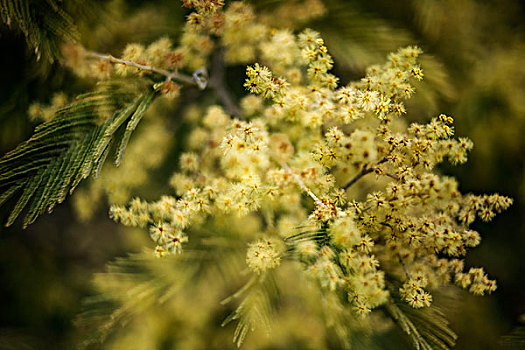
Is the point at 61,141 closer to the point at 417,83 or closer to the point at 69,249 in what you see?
the point at 417,83

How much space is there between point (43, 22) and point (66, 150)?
12.9 inches

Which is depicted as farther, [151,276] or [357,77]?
[357,77]

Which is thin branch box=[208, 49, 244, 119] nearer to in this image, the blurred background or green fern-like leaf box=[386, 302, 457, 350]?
the blurred background

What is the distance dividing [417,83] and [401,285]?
0.76 metres

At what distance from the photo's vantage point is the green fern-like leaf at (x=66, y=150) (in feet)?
2.18

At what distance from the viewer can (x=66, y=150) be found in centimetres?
75

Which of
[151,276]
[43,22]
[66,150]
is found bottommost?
[151,276]

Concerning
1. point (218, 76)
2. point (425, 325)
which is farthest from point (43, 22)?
point (425, 325)

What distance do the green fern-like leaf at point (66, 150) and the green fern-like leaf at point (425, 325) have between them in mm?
657

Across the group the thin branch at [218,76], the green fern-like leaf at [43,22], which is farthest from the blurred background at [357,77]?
the thin branch at [218,76]

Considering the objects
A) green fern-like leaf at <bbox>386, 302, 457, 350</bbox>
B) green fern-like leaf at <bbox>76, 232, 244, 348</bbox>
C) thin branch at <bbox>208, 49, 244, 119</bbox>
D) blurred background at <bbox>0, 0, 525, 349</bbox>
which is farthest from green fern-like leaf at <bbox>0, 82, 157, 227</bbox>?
green fern-like leaf at <bbox>386, 302, 457, 350</bbox>

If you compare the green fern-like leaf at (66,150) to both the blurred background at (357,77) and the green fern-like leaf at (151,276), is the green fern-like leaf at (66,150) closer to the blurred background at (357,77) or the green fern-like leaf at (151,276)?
the blurred background at (357,77)

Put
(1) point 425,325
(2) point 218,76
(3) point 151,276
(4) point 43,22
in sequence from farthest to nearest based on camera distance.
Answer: (2) point 218,76 < (3) point 151,276 < (4) point 43,22 < (1) point 425,325

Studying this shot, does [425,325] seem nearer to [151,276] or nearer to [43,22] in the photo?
[151,276]
